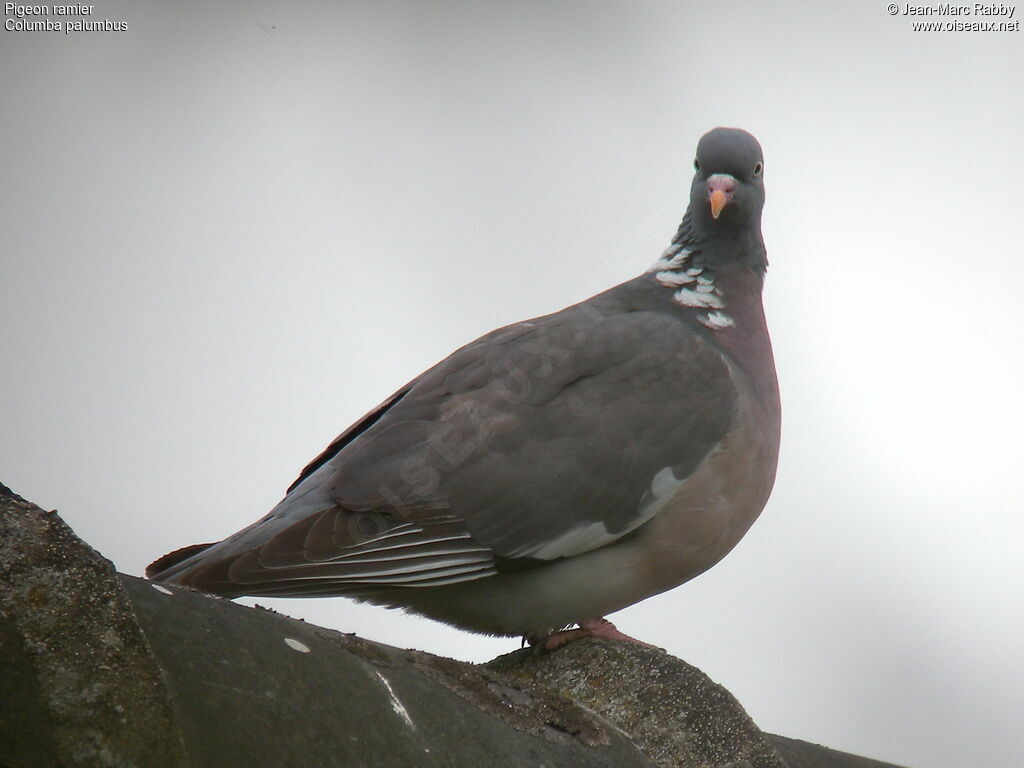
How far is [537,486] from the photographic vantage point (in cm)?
443

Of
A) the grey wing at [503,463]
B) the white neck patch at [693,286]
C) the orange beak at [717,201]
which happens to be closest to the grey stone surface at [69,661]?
the grey wing at [503,463]

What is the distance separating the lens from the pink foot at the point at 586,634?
4.25 m

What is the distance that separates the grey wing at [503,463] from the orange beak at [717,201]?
0.67m

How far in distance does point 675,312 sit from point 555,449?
0.97 metres

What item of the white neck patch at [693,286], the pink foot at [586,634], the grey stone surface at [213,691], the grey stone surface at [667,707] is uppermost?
the white neck patch at [693,286]

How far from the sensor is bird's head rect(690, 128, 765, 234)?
541cm

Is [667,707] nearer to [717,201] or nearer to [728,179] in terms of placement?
[717,201]

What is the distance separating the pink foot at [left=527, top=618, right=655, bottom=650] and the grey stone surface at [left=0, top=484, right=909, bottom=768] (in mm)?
1432

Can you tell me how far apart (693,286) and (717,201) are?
1.21ft

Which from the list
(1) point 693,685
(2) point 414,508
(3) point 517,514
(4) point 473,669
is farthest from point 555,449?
(4) point 473,669

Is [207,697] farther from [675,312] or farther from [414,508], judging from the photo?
[675,312]

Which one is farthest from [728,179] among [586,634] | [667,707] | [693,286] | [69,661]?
[69,661]

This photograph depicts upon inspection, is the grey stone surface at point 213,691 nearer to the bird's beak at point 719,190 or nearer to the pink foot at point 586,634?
the pink foot at point 586,634

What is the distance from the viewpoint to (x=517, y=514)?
14.3 ft
